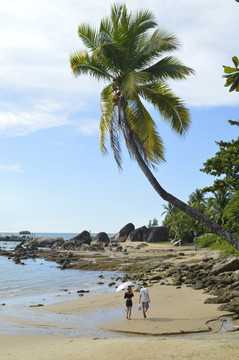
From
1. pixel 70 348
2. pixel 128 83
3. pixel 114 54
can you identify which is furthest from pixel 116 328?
pixel 114 54

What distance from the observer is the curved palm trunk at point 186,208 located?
977 cm

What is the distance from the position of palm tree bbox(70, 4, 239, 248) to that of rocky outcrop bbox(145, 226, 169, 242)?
211ft

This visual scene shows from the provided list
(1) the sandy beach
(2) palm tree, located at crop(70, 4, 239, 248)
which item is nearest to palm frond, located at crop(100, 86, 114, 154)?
(2) palm tree, located at crop(70, 4, 239, 248)

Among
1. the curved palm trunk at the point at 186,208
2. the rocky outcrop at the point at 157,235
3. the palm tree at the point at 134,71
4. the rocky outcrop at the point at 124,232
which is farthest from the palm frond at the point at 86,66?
the rocky outcrop at the point at 124,232

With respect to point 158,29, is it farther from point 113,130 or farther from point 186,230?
point 186,230

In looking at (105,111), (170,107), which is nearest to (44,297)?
(105,111)

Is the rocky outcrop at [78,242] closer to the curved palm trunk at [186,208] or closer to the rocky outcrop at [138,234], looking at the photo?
the rocky outcrop at [138,234]

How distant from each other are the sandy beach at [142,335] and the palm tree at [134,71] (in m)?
5.84

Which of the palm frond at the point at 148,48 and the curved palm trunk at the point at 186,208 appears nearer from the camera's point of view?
the curved palm trunk at the point at 186,208

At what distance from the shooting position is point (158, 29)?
545 inches

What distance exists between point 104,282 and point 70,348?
17.9m

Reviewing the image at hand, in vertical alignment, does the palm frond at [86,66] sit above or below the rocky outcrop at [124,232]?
above

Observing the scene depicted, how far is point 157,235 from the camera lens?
76.6m

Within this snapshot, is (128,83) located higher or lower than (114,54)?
lower
